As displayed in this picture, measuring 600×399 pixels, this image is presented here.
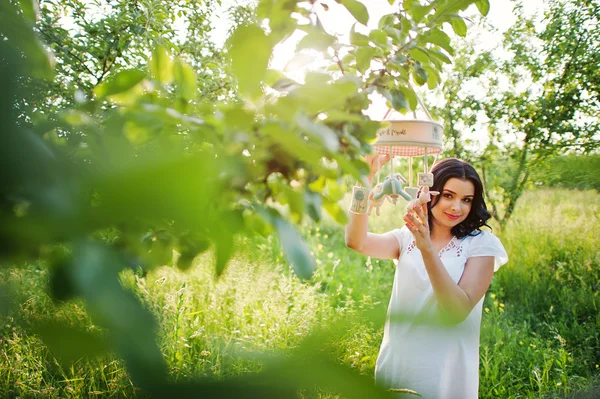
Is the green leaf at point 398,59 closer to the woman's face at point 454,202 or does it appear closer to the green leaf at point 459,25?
the green leaf at point 459,25

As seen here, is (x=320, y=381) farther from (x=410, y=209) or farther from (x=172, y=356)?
(x=172, y=356)

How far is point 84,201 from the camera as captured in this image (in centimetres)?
19

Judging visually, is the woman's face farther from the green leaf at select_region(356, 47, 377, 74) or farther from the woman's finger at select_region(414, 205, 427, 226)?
the green leaf at select_region(356, 47, 377, 74)

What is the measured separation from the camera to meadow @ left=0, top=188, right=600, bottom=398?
2127 millimetres

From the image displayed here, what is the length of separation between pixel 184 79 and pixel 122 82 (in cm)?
13

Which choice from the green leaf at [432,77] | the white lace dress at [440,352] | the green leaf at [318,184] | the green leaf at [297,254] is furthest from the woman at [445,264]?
the green leaf at [297,254]

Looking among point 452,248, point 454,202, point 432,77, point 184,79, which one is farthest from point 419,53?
point 452,248

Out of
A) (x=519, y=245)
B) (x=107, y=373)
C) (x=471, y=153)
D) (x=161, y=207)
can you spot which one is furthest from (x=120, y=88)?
(x=471, y=153)

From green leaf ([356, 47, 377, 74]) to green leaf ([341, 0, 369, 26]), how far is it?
0.27 ft

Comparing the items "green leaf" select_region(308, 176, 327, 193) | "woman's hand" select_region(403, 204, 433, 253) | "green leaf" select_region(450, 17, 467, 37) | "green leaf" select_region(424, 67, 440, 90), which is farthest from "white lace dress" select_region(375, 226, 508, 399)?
"green leaf" select_region(308, 176, 327, 193)

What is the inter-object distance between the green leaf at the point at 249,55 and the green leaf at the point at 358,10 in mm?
393

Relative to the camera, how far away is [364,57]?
68 cm

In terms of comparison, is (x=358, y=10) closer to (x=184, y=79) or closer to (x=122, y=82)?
(x=184, y=79)

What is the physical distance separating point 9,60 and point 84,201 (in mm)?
104
